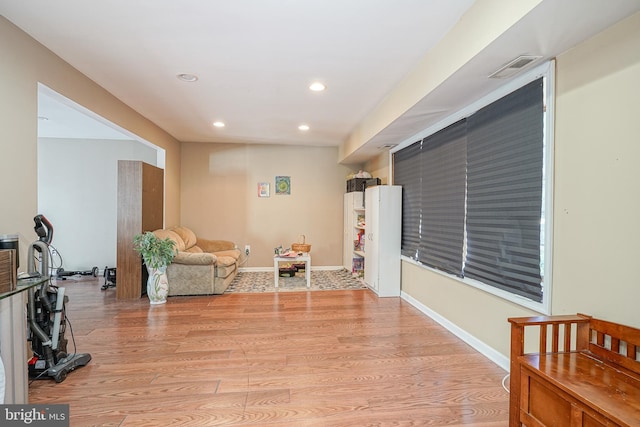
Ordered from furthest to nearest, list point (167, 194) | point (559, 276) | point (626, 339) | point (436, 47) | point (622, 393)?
point (167, 194)
point (436, 47)
point (559, 276)
point (626, 339)
point (622, 393)

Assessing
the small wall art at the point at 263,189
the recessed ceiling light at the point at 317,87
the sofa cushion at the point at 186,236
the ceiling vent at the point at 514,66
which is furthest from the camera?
the small wall art at the point at 263,189

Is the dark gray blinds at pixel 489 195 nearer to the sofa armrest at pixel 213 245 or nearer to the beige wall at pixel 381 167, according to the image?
the beige wall at pixel 381 167

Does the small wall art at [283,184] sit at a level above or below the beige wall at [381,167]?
below

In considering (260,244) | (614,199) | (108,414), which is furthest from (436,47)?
(260,244)

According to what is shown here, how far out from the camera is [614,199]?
1.54m

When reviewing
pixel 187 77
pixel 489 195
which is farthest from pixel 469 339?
pixel 187 77

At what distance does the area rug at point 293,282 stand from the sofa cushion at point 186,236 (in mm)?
983

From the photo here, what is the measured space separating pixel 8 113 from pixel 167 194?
3118 mm

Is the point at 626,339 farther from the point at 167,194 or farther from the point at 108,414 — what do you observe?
the point at 167,194

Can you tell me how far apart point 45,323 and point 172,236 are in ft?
7.79

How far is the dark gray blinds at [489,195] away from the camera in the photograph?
2049 millimetres

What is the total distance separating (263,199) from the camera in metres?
5.92

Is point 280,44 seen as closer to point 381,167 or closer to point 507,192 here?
point 507,192

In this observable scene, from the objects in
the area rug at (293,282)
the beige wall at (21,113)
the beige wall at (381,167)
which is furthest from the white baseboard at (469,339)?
the beige wall at (21,113)
